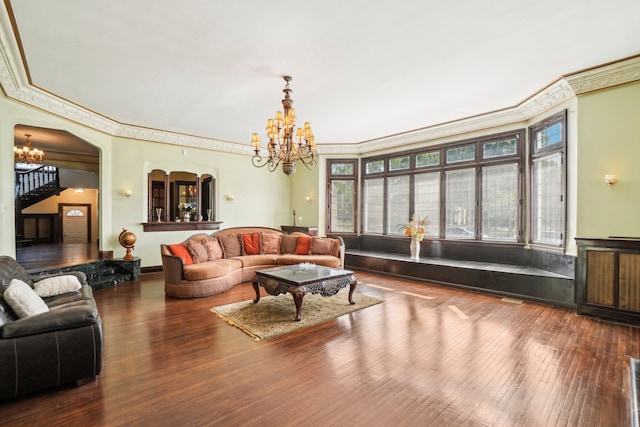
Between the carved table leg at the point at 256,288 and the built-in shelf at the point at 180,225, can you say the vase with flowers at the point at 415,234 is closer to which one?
the carved table leg at the point at 256,288

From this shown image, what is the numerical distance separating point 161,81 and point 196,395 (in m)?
3.99

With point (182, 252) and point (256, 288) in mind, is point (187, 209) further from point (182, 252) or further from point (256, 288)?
point (256, 288)

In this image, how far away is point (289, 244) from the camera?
7242mm

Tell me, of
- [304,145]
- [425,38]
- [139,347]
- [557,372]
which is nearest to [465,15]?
[425,38]

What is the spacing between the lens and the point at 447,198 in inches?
268

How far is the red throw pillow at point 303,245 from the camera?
7013 mm

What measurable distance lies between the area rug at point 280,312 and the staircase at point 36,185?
32.2 feet

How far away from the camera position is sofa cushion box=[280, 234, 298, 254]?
7199 millimetres

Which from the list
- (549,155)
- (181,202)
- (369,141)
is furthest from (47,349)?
(369,141)

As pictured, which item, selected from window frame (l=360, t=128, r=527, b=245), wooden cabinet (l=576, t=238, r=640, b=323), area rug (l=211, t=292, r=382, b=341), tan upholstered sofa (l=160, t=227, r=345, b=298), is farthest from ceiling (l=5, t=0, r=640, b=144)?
area rug (l=211, t=292, r=382, b=341)

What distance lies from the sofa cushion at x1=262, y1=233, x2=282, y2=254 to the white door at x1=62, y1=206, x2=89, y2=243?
920 cm

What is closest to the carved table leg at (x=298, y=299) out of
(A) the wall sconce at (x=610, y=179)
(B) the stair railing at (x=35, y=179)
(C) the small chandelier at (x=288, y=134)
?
(C) the small chandelier at (x=288, y=134)

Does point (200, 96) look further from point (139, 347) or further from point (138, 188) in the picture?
point (139, 347)

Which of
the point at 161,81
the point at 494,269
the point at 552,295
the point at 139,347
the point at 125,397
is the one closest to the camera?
the point at 125,397
